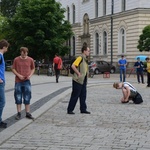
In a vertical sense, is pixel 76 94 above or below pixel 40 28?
below

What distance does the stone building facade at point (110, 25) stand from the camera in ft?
160

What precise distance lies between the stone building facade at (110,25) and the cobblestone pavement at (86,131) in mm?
36695

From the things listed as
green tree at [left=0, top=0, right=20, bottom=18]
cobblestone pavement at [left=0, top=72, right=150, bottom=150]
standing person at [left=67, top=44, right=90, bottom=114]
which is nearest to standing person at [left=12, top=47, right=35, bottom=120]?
cobblestone pavement at [left=0, top=72, right=150, bottom=150]

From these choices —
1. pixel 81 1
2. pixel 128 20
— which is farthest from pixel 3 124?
pixel 81 1

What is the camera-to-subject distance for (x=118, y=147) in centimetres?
762

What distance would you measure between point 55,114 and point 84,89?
3.42 ft

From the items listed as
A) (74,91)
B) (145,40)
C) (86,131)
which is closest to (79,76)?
(74,91)

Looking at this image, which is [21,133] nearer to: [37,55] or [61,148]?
[61,148]

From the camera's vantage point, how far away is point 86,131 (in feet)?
30.0

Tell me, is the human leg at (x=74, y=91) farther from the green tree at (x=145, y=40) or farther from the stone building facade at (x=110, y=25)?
the stone building facade at (x=110, y=25)

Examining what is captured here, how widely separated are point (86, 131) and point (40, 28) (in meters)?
35.0

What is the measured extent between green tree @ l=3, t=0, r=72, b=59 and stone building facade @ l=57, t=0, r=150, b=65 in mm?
8401

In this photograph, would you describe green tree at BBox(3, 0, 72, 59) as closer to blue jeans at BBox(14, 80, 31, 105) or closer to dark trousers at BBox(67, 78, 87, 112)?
dark trousers at BBox(67, 78, 87, 112)

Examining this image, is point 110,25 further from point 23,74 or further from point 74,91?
point 23,74
